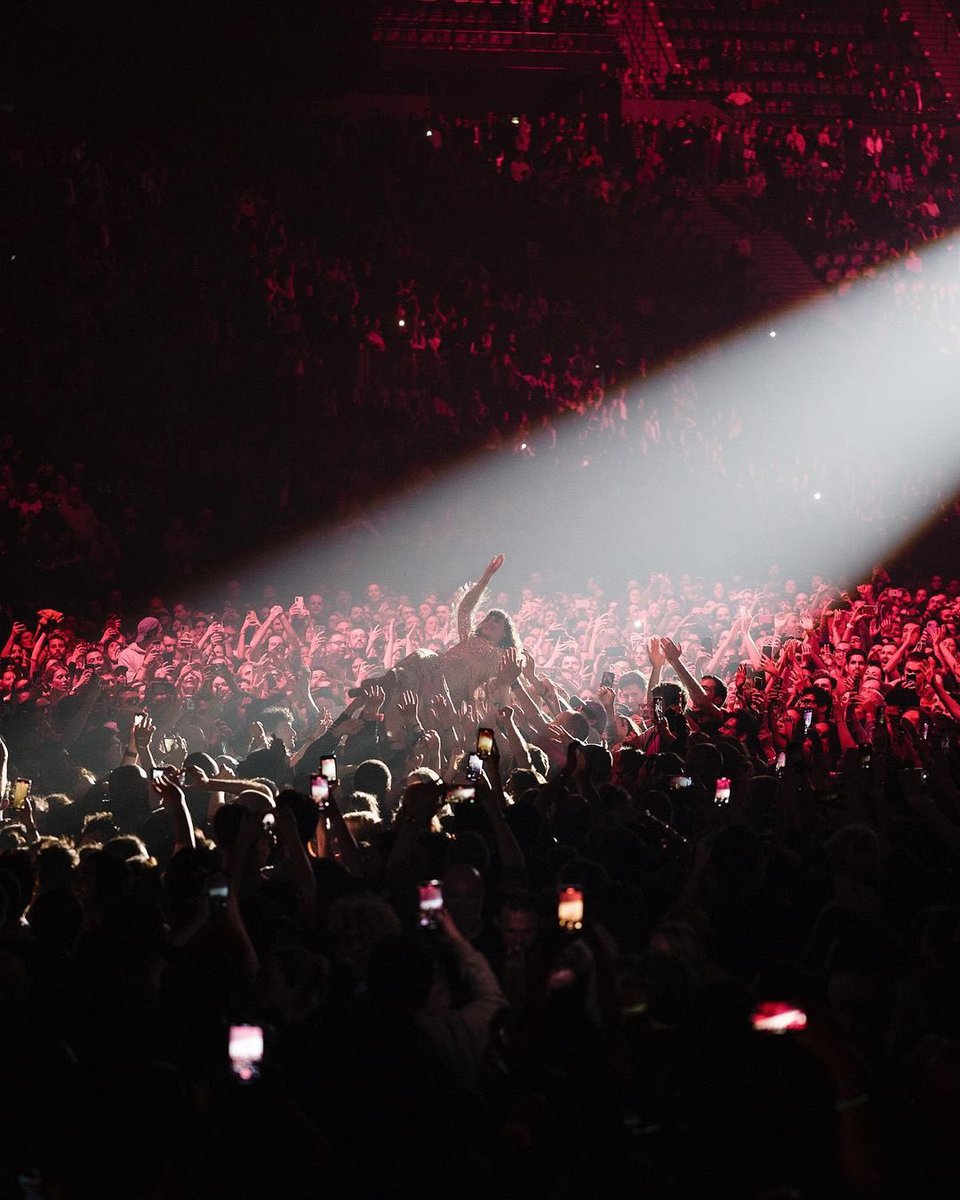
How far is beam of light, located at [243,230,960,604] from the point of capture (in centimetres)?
1454

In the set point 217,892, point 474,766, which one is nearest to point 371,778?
point 474,766

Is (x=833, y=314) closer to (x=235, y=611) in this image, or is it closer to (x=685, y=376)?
(x=685, y=376)

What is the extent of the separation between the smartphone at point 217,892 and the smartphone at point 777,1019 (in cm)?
139

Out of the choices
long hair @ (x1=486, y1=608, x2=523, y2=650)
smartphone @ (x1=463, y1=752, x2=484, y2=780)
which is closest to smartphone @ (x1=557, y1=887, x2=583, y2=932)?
smartphone @ (x1=463, y1=752, x2=484, y2=780)

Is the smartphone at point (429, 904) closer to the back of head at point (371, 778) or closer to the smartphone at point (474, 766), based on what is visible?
the smartphone at point (474, 766)

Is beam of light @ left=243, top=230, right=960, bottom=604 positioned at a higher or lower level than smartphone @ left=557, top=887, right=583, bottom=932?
higher

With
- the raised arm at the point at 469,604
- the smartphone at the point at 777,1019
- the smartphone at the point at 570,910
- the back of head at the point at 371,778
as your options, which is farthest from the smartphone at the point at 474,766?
the raised arm at the point at 469,604

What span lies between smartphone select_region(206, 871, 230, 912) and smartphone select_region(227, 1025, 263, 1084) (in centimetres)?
95

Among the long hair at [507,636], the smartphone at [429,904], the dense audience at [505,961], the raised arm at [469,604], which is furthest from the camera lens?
the raised arm at [469,604]

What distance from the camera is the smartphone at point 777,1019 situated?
214cm

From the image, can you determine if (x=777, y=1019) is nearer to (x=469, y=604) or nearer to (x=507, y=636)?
(x=507, y=636)

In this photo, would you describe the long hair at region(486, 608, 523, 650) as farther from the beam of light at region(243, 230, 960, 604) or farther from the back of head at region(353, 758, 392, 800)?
the beam of light at region(243, 230, 960, 604)

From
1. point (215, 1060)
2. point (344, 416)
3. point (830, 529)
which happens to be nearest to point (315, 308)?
point (344, 416)

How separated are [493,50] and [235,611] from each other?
13940 mm
